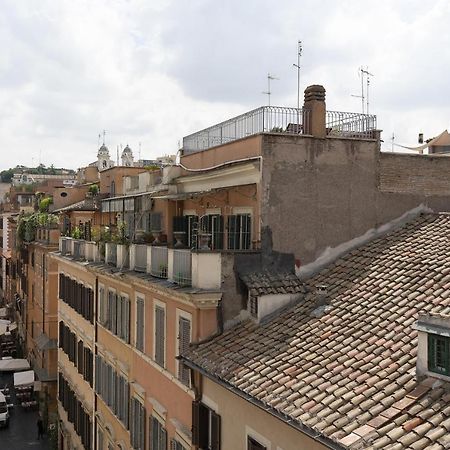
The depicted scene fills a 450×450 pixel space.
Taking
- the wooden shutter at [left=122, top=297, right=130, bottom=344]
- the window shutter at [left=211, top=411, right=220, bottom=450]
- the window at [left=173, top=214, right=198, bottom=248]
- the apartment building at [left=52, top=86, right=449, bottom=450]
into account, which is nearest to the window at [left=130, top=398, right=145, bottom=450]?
the apartment building at [left=52, top=86, right=449, bottom=450]

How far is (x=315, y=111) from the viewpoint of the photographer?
14.7 m

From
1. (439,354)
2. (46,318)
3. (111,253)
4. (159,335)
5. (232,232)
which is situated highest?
(232,232)

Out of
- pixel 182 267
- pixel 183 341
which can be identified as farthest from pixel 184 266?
pixel 183 341

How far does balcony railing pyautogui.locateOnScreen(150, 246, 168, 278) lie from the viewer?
1570cm

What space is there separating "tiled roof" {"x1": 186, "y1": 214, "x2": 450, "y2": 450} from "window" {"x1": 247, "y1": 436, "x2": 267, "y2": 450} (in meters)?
1.06

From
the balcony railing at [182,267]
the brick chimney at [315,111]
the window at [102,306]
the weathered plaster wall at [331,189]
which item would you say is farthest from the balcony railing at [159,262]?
the window at [102,306]

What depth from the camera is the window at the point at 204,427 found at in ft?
42.0

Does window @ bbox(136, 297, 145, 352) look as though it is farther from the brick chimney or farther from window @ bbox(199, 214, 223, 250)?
the brick chimney

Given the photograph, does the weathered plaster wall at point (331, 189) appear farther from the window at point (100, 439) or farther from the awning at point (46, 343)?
the awning at point (46, 343)

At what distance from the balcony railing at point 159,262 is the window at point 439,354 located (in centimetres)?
810

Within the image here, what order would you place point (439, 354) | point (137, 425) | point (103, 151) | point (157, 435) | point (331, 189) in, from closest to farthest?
point (439, 354), point (331, 189), point (157, 435), point (137, 425), point (103, 151)

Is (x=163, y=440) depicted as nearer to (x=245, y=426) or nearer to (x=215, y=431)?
(x=215, y=431)

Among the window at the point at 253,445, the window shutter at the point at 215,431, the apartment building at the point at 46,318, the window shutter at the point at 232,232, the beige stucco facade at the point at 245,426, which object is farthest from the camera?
the apartment building at the point at 46,318

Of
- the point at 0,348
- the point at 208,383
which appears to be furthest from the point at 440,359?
the point at 0,348
